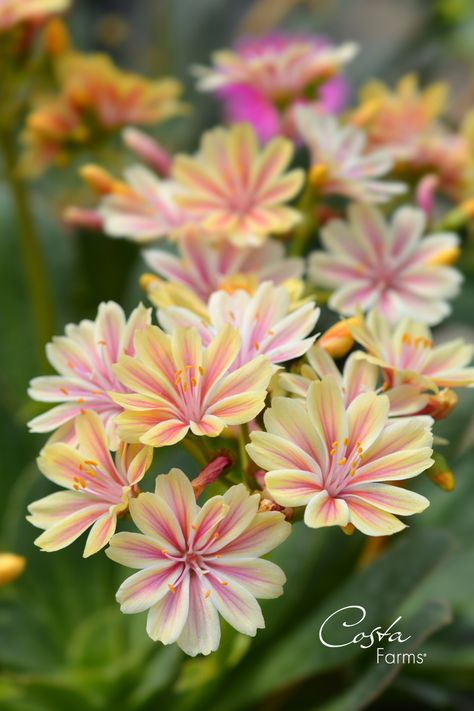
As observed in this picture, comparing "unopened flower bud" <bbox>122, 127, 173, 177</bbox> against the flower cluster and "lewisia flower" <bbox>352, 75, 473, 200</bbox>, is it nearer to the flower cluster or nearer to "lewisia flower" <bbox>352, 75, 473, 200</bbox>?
the flower cluster

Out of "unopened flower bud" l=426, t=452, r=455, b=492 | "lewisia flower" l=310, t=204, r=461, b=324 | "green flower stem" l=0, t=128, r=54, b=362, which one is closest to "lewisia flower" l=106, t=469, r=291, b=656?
"unopened flower bud" l=426, t=452, r=455, b=492

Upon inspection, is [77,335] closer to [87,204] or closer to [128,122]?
[128,122]

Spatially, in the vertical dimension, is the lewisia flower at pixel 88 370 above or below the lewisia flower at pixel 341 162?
below

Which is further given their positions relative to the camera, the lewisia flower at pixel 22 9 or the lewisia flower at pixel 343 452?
the lewisia flower at pixel 22 9

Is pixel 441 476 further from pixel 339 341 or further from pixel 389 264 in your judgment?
pixel 389 264

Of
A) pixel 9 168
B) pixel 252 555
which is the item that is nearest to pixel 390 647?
pixel 252 555

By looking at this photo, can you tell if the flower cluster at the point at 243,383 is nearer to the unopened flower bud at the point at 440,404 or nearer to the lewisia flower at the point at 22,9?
the unopened flower bud at the point at 440,404

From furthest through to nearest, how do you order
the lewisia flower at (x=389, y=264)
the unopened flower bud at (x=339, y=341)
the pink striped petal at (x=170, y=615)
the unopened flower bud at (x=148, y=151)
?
the unopened flower bud at (x=148, y=151)
the lewisia flower at (x=389, y=264)
the unopened flower bud at (x=339, y=341)
the pink striped petal at (x=170, y=615)

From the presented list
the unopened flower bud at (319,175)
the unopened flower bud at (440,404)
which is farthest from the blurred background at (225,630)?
the unopened flower bud at (319,175)
